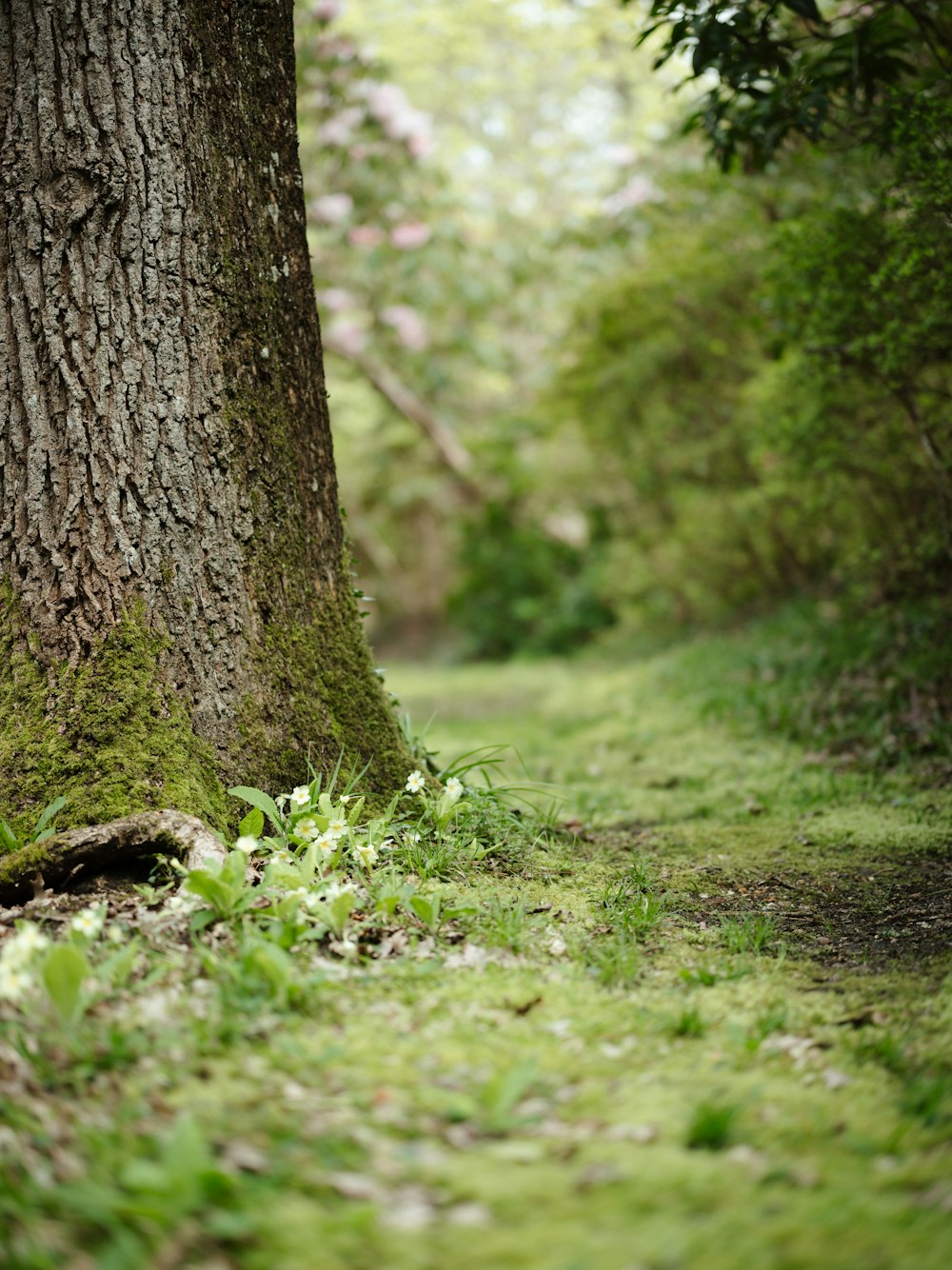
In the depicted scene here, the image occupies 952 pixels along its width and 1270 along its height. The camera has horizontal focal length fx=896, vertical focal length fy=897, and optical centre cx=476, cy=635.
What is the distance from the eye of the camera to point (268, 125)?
306cm

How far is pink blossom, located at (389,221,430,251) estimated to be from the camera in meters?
9.90

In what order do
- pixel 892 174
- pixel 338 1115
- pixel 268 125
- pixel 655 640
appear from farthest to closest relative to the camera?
pixel 655 640
pixel 892 174
pixel 268 125
pixel 338 1115

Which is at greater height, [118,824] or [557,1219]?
[118,824]

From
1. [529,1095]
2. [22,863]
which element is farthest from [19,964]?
[529,1095]

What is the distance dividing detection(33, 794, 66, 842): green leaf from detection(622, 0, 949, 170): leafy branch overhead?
3.60 meters

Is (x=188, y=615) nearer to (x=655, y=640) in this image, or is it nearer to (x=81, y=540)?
(x=81, y=540)

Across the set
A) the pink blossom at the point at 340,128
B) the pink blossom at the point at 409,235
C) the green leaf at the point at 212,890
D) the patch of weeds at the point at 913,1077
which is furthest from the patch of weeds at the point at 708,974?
the pink blossom at the point at 409,235

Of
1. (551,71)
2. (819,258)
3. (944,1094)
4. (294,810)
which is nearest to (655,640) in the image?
(819,258)

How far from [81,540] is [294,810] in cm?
107

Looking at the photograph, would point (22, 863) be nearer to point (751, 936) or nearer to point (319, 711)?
point (319, 711)

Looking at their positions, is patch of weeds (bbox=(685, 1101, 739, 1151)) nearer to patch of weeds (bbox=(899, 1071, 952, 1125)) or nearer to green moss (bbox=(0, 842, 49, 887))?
patch of weeds (bbox=(899, 1071, 952, 1125))

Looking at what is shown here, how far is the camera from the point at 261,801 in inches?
111

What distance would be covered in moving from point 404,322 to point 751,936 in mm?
10702

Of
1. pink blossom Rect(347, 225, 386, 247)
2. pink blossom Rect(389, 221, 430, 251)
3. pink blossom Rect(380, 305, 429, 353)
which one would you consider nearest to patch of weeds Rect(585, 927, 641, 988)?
pink blossom Rect(389, 221, 430, 251)
